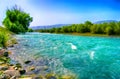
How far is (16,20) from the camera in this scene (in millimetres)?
113000

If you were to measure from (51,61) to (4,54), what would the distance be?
6.67 m

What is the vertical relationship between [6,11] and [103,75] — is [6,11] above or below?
above

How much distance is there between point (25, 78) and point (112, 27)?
387ft

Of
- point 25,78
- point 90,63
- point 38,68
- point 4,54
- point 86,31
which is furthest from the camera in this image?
point 86,31

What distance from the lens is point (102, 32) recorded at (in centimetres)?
13600

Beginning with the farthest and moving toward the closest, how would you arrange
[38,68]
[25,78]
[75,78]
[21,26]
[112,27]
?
[112,27], [21,26], [38,68], [75,78], [25,78]

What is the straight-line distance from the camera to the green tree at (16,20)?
105438mm

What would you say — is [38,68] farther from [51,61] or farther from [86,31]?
[86,31]

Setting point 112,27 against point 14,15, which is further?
point 112,27

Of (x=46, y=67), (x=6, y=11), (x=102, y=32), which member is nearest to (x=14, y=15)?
(x=6, y=11)

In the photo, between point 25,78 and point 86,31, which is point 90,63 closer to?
point 25,78

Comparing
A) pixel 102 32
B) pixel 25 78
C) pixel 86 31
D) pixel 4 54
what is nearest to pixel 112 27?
pixel 102 32

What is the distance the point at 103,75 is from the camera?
19.2 metres

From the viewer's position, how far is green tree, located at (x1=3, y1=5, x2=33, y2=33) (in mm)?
105438
